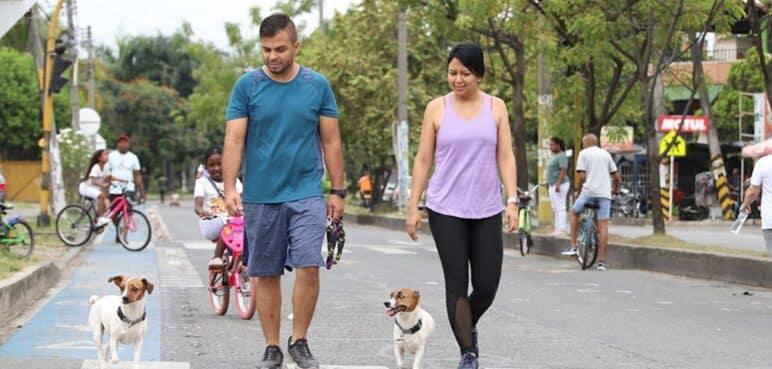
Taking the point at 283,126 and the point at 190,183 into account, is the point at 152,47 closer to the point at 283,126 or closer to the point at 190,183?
the point at 190,183

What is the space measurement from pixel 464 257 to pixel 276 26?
1714mm

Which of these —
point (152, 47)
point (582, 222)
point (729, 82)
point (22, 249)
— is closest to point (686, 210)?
point (729, 82)

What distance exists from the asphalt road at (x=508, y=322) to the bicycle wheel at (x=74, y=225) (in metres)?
3.34

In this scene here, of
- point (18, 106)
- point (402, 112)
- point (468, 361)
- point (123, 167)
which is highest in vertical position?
point (18, 106)

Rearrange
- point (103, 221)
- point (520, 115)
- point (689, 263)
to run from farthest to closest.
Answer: point (520, 115), point (103, 221), point (689, 263)

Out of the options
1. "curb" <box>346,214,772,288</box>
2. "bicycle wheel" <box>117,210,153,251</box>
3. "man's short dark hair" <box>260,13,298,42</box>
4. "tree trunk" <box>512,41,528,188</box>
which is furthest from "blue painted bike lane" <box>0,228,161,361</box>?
"tree trunk" <box>512,41,528,188</box>

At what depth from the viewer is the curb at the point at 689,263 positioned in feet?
52.1

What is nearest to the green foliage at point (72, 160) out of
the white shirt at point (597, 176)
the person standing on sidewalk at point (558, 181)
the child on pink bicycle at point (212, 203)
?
the person standing on sidewalk at point (558, 181)

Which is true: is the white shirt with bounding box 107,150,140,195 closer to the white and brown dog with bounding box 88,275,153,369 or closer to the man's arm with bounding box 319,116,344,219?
the white and brown dog with bounding box 88,275,153,369

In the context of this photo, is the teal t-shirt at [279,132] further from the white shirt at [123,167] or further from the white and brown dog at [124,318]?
the white shirt at [123,167]

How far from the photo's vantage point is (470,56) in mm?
7957

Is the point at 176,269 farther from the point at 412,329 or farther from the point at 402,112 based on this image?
the point at 402,112

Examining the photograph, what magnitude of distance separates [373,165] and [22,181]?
25.0 metres

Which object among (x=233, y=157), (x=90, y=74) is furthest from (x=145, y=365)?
(x=90, y=74)
